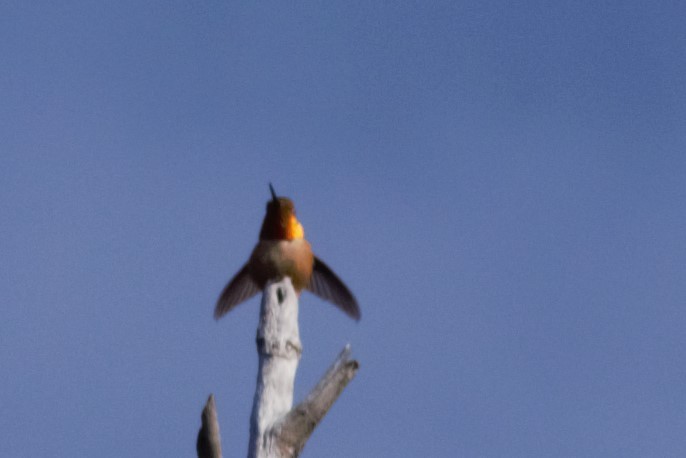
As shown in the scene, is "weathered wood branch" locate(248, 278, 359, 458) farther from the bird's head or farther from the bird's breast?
the bird's head

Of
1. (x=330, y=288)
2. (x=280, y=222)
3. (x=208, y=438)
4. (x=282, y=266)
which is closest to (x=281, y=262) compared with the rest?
(x=282, y=266)

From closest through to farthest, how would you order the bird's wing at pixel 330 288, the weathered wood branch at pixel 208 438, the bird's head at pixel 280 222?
1. the weathered wood branch at pixel 208 438
2. the bird's head at pixel 280 222
3. the bird's wing at pixel 330 288

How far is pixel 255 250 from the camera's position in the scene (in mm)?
6840

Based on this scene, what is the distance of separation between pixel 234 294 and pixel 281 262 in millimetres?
1211

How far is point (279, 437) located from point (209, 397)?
1.35 feet

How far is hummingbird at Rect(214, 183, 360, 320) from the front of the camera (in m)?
6.64

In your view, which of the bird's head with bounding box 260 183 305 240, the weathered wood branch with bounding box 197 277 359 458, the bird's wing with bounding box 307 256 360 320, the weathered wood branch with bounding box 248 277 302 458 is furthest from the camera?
the bird's wing with bounding box 307 256 360 320

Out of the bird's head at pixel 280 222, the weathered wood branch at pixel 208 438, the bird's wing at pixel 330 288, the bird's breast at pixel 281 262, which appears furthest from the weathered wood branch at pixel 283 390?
the bird's wing at pixel 330 288

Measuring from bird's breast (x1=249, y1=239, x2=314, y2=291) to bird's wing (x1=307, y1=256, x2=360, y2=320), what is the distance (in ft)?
2.36

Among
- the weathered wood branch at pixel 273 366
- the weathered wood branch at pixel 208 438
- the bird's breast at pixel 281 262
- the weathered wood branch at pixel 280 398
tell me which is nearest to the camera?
the weathered wood branch at pixel 208 438

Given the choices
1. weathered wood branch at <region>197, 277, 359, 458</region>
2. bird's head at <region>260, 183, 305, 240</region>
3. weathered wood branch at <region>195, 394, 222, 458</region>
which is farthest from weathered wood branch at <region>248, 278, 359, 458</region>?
bird's head at <region>260, 183, 305, 240</region>

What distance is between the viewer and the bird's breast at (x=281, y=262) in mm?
6617

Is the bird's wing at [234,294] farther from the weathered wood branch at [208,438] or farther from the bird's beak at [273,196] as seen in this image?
the weathered wood branch at [208,438]

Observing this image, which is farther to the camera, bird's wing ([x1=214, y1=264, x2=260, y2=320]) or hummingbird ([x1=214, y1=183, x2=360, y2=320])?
bird's wing ([x1=214, y1=264, x2=260, y2=320])
